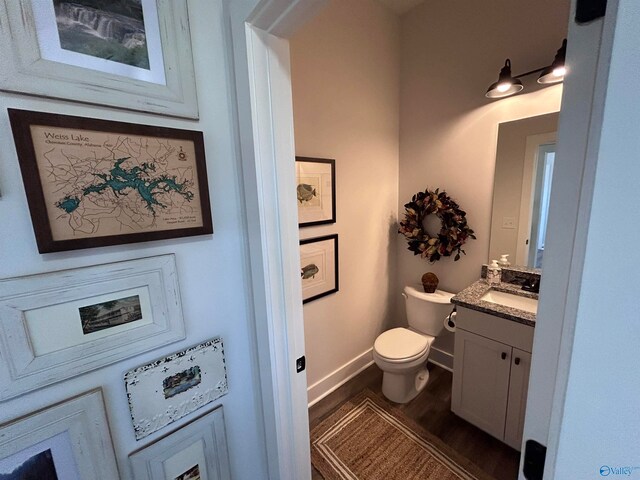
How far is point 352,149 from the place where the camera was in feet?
6.31

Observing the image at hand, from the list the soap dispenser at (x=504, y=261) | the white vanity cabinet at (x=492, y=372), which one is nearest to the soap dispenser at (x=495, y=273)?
the soap dispenser at (x=504, y=261)

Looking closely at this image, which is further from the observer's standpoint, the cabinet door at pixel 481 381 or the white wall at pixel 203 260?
the cabinet door at pixel 481 381

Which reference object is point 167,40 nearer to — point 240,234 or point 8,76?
point 8,76

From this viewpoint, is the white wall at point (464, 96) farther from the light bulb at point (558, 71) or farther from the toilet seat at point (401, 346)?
the toilet seat at point (401, 346)

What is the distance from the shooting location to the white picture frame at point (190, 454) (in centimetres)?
76

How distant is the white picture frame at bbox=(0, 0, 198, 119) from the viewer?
0.52m

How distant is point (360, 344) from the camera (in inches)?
88.1

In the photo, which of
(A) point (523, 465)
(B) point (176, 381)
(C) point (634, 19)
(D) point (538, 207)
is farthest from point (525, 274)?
(B) point (176, 381)

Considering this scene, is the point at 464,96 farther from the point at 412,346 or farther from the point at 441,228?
Result: the point at 412,346

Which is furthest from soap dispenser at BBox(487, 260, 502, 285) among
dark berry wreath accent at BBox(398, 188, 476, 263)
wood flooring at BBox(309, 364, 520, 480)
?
wood flooring at BBox(309, 364, 520, 480)

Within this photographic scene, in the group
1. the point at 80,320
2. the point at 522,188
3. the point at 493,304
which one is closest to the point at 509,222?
the point at 522,188

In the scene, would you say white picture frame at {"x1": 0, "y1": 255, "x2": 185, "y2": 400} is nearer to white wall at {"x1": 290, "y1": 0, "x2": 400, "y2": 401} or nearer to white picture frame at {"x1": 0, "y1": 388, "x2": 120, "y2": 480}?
white picture frame at {"x1": 0, "y1": 388, "x2": 120, "y2": 480}

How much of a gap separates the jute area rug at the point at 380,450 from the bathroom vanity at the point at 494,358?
Answer: 283 millimetres

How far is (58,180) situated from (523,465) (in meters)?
1.09
